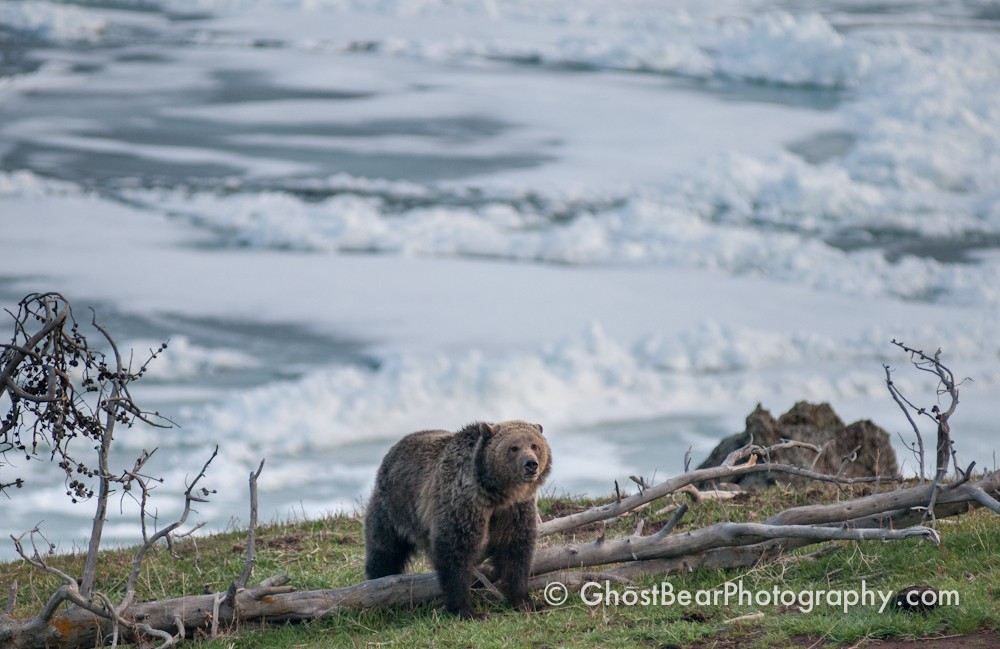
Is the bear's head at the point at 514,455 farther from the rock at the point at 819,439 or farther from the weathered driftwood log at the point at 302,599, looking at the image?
the rock at the point at 819,439

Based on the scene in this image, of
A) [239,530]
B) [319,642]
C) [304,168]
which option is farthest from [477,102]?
[319,642]

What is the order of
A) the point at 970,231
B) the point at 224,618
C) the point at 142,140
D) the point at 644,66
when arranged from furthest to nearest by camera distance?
the point at 644,66 < the point at 142,140 < the point at 970,231 < the point at 224,618

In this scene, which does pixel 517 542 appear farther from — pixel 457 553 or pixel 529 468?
pixel 529 468

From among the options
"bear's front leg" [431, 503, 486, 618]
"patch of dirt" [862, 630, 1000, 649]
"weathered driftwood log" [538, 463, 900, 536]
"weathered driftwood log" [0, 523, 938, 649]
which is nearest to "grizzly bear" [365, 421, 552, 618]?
"bear's front leg" [431, 503, 486, 618]

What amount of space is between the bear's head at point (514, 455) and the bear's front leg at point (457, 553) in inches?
13.9

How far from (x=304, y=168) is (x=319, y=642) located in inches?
1756

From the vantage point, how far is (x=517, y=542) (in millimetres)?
9023

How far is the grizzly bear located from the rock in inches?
175

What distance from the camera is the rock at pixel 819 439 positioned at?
514 inches

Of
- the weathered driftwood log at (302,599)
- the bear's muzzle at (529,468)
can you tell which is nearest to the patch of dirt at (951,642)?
the weathered driftwood log at (302,599)

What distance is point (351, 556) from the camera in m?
11.1

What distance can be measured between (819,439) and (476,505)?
5775 mm

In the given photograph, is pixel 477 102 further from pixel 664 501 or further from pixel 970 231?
pixel 664 501

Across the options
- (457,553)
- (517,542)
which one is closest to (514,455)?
(517,542)
